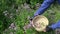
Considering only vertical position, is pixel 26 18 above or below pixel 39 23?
below

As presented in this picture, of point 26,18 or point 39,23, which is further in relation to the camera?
point 26,18

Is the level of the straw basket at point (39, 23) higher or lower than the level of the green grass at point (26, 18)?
higher

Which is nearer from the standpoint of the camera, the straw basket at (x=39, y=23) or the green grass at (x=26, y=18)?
the straw basket at (x=39, y=23)

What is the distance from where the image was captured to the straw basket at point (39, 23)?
387 centimetres

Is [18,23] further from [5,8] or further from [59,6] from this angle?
[59,6]

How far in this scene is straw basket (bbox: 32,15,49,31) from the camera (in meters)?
3.87

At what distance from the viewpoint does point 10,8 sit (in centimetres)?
490

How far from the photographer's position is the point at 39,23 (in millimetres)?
3957

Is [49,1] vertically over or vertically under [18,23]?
over

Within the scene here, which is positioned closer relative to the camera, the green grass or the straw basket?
the straw basket

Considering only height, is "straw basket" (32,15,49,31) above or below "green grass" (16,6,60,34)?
above

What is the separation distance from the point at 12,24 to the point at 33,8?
62cm

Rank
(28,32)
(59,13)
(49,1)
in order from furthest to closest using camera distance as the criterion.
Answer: (59,13)
(28,32)
(49,1)

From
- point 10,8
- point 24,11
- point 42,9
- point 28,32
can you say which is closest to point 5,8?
point 10,8
